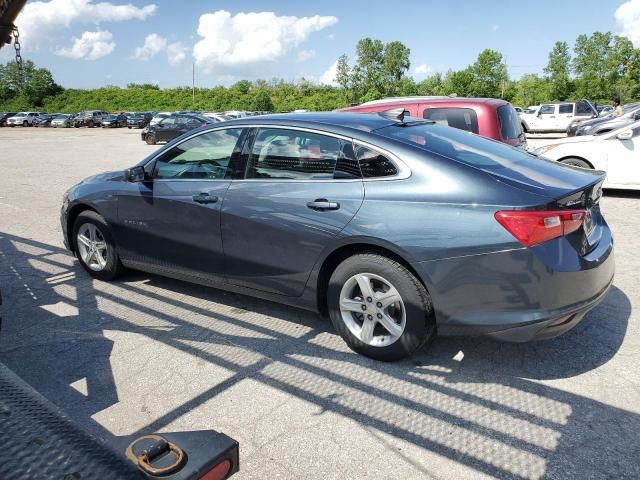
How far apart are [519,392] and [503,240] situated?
910 millimetres

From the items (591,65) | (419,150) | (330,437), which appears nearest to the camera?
(330,437)

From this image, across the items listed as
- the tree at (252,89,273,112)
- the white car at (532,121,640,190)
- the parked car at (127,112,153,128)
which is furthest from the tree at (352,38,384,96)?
the white car at (532,121,640,190)

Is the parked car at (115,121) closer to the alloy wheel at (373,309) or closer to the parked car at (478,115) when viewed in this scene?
the parked car at (478,115)

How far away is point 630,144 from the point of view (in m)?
8.93

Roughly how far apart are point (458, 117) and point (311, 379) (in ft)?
18.0

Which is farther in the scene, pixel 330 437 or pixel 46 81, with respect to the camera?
pixel 46 81

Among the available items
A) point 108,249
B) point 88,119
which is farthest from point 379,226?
point 88,119

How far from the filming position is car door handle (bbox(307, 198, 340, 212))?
352cm

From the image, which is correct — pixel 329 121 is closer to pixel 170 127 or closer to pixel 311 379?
pixel 311 379

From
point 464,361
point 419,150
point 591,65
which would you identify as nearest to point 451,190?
point 419,150

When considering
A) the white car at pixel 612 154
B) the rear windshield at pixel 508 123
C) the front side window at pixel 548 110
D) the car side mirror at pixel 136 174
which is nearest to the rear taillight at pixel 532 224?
the car side mirror at pixel 136 174

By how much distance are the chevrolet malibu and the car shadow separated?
0.30 m

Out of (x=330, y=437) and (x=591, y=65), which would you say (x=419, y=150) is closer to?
(x=330, y=437)

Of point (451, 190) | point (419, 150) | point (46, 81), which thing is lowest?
point (451, 190)
